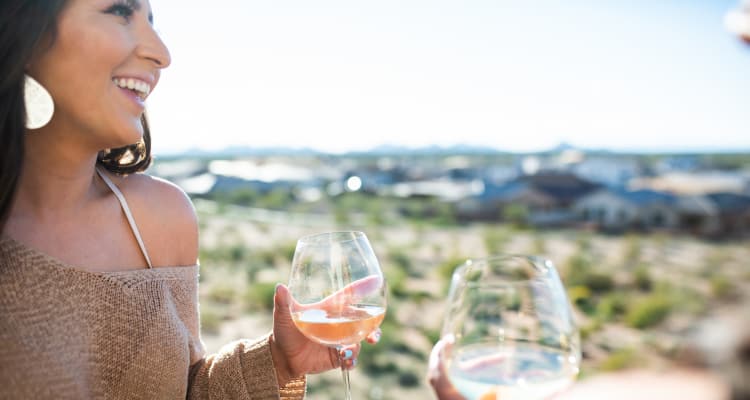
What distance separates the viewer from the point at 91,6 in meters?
1.65

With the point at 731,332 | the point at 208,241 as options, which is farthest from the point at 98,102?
the point at 208,241

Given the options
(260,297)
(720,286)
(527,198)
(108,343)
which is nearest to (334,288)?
(108,343)

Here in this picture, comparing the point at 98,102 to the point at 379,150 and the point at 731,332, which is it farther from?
the point at 379,150

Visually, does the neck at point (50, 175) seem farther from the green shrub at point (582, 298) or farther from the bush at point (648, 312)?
the green shrub at point (582, 298)

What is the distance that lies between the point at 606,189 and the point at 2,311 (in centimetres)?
3459

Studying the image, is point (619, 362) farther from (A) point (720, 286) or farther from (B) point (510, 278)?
(A) point (720, 286)

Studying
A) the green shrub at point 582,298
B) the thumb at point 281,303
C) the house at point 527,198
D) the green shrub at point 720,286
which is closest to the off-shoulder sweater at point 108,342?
the thumb at point 281,303

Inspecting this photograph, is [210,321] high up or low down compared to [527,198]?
up

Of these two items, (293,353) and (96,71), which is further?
(293,353)

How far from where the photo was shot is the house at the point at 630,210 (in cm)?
A: 3108

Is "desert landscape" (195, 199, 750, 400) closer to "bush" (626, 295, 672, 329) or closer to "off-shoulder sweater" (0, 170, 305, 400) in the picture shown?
"bush" (626, 295, 672, 329)

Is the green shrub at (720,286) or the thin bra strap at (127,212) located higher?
the thin bra strap at (127,212)

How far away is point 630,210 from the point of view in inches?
1251

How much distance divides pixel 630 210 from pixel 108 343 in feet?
109
